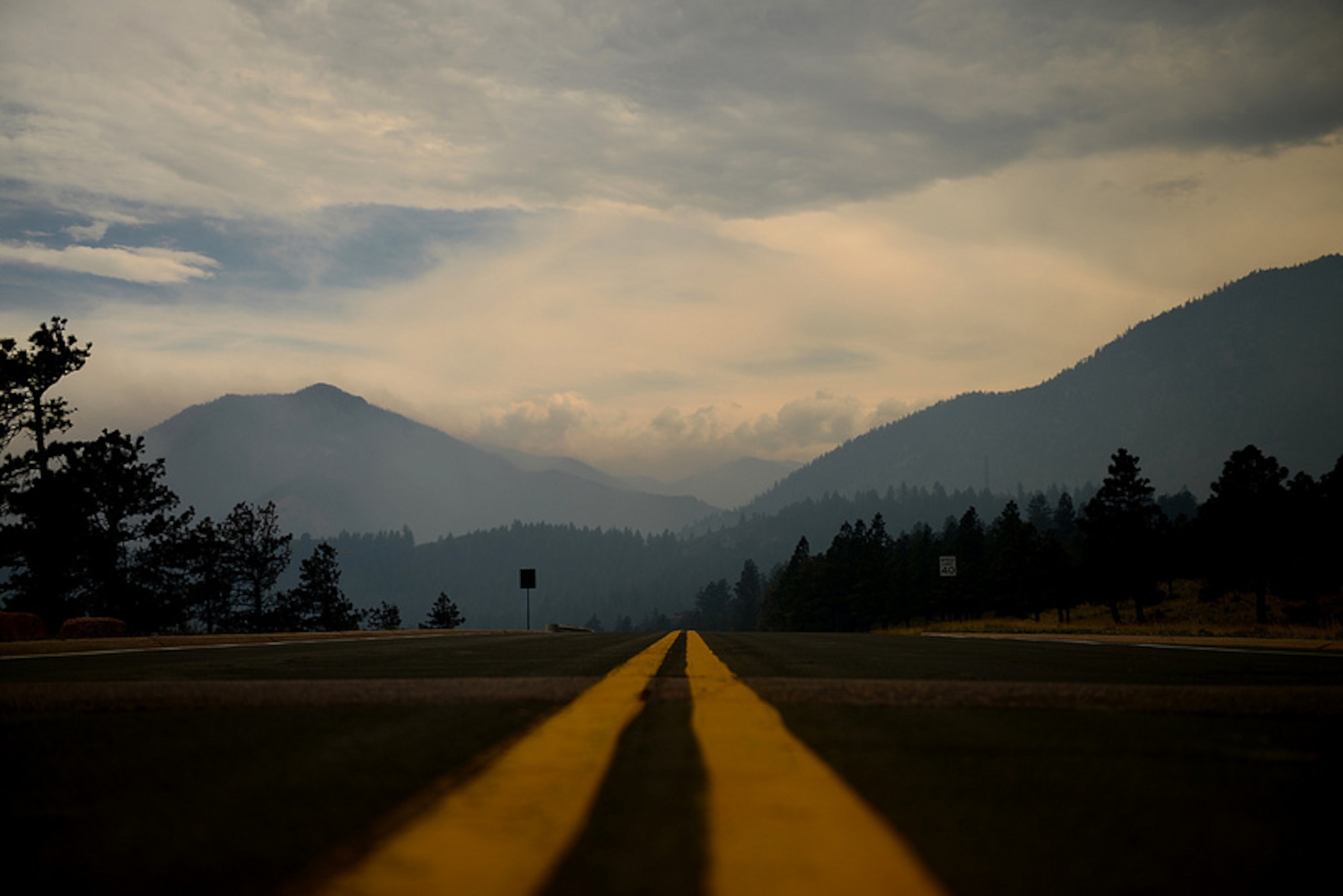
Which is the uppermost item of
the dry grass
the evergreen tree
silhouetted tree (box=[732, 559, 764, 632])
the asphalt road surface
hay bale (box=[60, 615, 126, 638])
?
the asphalt road surface

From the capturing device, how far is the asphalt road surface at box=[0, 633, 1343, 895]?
1708mm

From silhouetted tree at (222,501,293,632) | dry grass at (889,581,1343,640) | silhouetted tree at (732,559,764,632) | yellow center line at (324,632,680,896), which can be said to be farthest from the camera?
silhouetted tree at (732,559,764,632)

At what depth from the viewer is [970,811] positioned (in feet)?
6.98

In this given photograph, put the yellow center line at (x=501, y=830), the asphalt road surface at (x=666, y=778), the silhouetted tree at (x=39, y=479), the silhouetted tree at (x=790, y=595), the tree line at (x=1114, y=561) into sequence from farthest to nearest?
the silhouetted tree at (x=790, y=595) → the tree line at (x=1114, y=561) → the silhouetted tree at (x=39, y=479) → the asphalt road surface at (x=666, y=778) → the yellow center line at (x=501, y=830)

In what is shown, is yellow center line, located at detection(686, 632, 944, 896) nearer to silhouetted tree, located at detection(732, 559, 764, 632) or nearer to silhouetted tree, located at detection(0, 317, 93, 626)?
silhouetted tree, located at detection(0, 317, 93, 626)

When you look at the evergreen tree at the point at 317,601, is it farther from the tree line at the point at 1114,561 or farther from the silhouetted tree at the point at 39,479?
the tree line at the point at 1114,561

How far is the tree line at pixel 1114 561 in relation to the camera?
58.0 metres

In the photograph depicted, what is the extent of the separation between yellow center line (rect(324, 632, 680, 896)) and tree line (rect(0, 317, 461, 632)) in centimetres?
4099

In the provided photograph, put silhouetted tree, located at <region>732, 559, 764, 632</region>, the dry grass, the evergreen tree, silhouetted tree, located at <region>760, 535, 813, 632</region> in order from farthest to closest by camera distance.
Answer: silhouetted tree, located at <region>732, 559, 764, 632</region> → silhouetted tree, located at <region>760, 535, 813, 632</region> → the evergreen tree → the dry grass

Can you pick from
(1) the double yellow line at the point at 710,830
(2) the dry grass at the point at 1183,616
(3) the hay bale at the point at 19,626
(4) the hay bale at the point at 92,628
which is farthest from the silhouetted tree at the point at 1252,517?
(1) the double yellow line at the point at 710,830

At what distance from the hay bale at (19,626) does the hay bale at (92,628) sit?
52 centimetres

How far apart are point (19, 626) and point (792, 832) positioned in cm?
2264

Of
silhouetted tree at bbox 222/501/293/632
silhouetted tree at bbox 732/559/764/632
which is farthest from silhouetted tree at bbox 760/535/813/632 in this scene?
silhouetted tree at bbox 222/501/293/632

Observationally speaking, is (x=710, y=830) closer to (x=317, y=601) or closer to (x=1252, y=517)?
(x=1252, y=517)
